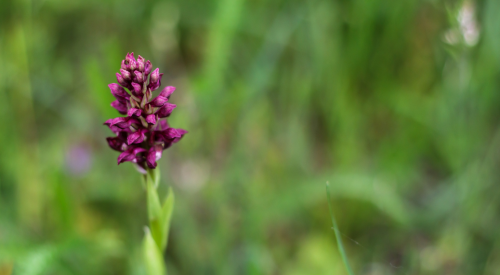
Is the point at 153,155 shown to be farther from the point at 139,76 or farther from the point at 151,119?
the point at 139,76

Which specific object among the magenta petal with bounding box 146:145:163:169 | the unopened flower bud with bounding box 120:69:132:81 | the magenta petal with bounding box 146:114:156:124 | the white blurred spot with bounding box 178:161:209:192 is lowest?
the magenta petal with bounding box 146:145:163:169

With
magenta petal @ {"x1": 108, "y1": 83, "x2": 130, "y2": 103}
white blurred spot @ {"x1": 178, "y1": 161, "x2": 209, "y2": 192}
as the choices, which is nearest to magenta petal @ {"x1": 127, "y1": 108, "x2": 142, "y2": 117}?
magenta petal @ {"x1": 108, "y1": 83, "x2": 130, "y2": 103}

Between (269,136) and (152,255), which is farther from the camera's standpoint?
(269,136)

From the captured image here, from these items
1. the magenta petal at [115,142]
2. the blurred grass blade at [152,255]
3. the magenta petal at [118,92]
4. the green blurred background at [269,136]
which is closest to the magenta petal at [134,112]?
the magenta petal at [118,92]

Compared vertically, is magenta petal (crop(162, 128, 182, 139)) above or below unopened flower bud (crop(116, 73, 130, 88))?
below

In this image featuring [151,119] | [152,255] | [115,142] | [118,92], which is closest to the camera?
[151,119]

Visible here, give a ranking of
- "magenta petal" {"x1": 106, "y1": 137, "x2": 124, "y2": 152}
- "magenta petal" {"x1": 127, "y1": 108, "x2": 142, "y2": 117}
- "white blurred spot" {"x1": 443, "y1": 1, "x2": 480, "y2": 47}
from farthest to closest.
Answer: "white blurred spot" {"x1": 443, "y1": 1, "x2": 480, "y2": 47}, "magenta petal" {"x1": 106, "y1": 137, "x2": 124, "y2": 152}, "magenta petal" {"x1": 127, "y1": 108, "x2": 142, "y2": 117}

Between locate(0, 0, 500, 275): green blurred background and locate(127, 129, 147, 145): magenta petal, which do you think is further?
locate(0, 0, 500, 275): green blurred background

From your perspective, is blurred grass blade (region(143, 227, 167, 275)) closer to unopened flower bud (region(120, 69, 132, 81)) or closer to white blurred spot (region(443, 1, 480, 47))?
unopened flower bud (region(120, 69, 132, 81))

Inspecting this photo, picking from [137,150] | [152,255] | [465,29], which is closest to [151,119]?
[137,150]
